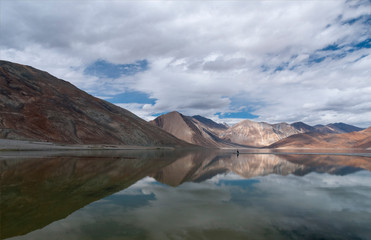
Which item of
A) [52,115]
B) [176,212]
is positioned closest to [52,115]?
[52,115]

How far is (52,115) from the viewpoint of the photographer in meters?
106

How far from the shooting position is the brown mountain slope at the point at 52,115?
90.4m

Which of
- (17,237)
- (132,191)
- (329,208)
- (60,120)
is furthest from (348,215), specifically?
(60,120)

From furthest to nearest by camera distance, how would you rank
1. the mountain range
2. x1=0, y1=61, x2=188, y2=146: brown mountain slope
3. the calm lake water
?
x1=0, y1=61, x2=188, y2=146: brown mountain slope → the mountain range → the calm lake water

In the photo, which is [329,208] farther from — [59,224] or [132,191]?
[59,224]

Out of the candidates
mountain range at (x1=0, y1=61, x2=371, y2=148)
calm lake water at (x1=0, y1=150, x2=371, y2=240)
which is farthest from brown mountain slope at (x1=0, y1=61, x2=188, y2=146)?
calm lake water at (x1=0, y1=150, x2=371, y2=240)

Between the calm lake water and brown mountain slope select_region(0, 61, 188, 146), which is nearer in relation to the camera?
the calm lake water

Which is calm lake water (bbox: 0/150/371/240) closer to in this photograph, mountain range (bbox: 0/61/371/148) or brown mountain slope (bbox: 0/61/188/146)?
mountain range (bbox: 0/61/371/148)

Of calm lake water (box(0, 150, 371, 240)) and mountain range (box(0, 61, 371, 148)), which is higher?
mountain range (box(0, 61, 371, 148))

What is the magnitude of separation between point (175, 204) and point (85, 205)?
4677mm

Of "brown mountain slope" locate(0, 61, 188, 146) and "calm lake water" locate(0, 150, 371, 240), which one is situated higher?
"brown mountain slope" locate(0, 61, 188, 146)

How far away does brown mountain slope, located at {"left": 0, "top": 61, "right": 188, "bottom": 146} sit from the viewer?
9044 centimetres

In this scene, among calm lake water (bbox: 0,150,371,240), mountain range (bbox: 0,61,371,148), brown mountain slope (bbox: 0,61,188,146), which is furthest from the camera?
brown mountain slope (bbox: 0,61,188,146)

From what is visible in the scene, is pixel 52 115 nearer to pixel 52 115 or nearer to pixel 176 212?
pixel 52 115
